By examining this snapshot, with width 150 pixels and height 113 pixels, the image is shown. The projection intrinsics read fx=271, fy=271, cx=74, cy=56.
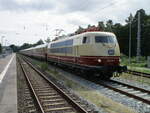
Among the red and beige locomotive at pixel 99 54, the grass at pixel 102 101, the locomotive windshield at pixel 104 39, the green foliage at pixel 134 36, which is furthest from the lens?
the green foliage at pixel 134 36

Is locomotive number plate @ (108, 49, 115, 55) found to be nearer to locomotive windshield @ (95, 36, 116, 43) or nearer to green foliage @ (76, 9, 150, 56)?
locomotive windshield @ (95, 36, 116, 43)

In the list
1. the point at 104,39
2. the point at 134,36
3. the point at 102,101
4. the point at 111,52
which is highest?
the point at 134,36

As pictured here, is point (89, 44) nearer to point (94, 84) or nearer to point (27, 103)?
point (94, 84)

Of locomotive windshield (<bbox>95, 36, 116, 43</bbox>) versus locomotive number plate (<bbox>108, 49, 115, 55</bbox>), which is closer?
locomotive number plate (<bbox>108, 49, 115, 55</bbox>)

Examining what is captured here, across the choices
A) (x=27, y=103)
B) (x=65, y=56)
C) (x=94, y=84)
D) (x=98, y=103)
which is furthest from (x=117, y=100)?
(x=65, y=56)

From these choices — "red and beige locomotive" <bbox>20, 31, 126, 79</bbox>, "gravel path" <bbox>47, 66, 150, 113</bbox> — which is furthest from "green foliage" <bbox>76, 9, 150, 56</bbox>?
"gravel path" <bbox>47, 66, 150, 113</bbox>

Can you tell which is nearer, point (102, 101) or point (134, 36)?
point (102, 101)

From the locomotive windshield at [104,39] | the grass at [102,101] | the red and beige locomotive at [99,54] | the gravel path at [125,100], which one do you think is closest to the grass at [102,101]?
the grass at [102,101]

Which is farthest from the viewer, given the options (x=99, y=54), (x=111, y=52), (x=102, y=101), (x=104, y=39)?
(x=104, y=39)

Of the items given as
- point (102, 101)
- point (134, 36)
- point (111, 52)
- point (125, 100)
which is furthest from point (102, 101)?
point (134, 36)

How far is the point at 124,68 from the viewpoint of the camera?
680 inches

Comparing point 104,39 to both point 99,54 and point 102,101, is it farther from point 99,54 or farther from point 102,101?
point 102,101

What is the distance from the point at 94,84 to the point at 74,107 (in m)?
6.42

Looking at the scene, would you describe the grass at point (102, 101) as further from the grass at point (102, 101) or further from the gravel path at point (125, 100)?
the gravel path at point (125, 100)
